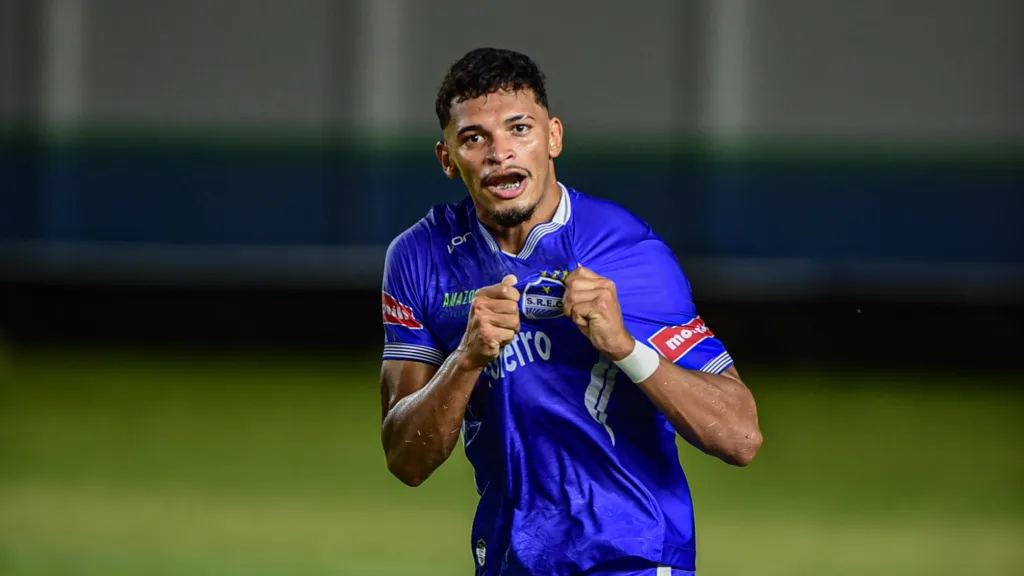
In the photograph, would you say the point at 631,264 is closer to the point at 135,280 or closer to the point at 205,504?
the point at 205,504

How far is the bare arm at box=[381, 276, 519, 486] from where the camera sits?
3.01 metres

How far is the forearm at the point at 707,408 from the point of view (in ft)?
9.86

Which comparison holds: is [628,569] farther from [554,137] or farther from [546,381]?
[554,137]

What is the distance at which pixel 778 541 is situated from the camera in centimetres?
768

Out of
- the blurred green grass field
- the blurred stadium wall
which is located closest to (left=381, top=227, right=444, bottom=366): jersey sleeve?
the blurred green grass field

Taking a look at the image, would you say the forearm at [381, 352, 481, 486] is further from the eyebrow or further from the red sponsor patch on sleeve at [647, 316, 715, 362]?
the eyebrow

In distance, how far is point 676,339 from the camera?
127 inches

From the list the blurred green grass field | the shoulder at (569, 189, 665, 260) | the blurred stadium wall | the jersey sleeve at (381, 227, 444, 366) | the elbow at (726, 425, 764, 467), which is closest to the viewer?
the elbow at (726, 425, 764, 467)

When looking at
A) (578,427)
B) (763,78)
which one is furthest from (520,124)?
(763,78)

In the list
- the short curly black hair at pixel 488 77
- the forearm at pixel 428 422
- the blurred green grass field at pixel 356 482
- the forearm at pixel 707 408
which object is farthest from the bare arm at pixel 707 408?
the blurred green grass field at pixel 356 482

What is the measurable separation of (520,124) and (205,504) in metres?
5.74

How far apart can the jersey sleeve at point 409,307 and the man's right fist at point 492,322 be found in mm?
391

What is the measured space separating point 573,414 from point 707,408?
1.07 ft

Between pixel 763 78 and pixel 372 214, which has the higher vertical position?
pixel 763 78
